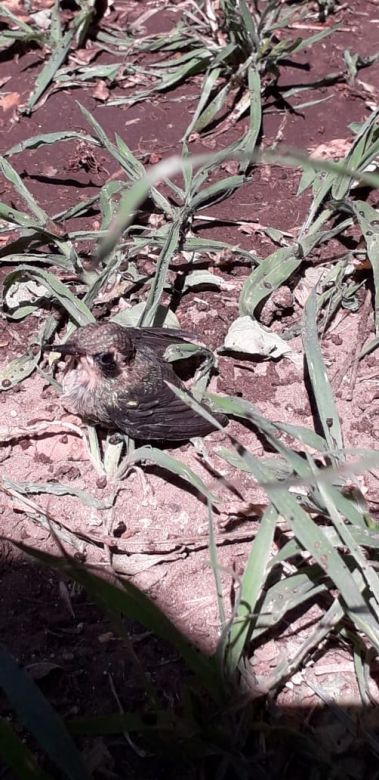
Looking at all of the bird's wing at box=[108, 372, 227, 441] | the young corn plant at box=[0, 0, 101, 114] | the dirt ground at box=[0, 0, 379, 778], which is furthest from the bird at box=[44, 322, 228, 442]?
the young corn plant at box=[0, 0, 101, 114]

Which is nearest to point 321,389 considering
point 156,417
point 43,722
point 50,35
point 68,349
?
point 156,417

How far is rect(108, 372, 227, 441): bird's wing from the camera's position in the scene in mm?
3545

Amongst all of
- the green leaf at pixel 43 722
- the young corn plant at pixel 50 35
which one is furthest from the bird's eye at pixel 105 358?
the young corn plant at pixel 50 35

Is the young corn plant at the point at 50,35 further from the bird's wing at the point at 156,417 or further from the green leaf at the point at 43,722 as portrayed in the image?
the green leaf at the point at 43,722

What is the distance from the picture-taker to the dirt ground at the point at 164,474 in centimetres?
295

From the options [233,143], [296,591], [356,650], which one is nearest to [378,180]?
[296,591]

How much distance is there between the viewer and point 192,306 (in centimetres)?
421

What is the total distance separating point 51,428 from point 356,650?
1.62 m

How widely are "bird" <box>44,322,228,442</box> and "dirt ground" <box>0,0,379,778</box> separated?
7.0 inches

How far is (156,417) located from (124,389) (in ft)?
0.63

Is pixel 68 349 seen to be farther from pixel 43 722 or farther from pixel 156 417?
pixel 43 722

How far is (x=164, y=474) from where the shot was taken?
Answer: 11.8 ft

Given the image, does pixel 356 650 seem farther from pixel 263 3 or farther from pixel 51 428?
pixel 263 3

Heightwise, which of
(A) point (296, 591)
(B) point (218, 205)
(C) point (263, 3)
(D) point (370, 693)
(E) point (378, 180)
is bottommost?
(D) point (370, 693)
